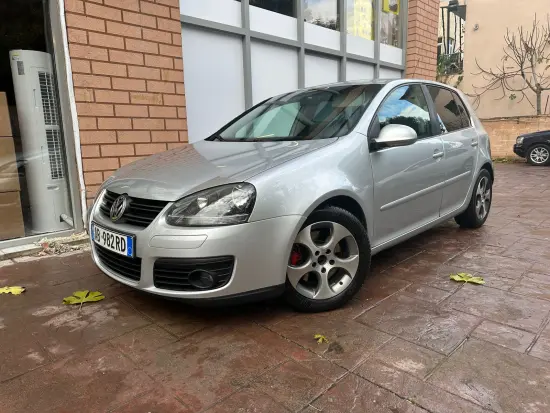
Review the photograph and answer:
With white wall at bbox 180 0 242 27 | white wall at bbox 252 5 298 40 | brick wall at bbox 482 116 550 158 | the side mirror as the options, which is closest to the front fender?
the side mirror

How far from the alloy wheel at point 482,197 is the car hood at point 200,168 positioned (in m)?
2.49

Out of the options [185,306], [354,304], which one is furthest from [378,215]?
[185,306]

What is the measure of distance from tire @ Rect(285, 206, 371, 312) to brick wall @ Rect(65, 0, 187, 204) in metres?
2.56

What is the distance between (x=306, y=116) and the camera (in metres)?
3.19

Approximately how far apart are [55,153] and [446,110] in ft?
12.4

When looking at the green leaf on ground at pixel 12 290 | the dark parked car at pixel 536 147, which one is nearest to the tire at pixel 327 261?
the green leaf on ground at pixel 12 290

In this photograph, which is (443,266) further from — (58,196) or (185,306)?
(58,196)

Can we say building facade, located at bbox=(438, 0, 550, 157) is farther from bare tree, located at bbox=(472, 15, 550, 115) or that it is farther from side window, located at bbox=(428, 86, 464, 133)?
side window, located at bbox=(428, 86, 464, 133)

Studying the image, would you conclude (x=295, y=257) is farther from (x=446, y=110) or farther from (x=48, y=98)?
(x=48, y=98)

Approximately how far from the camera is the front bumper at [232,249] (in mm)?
2146

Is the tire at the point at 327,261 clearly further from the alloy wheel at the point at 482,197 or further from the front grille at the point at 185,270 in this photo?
the alloy wheel at the point at 482,197

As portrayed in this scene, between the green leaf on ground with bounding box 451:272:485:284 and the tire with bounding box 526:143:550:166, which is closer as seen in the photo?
the green leaf on ground with bounding box 451:272:485:284

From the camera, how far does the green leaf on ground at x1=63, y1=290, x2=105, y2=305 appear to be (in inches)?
110

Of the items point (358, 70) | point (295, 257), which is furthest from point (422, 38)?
point (295, 257)
